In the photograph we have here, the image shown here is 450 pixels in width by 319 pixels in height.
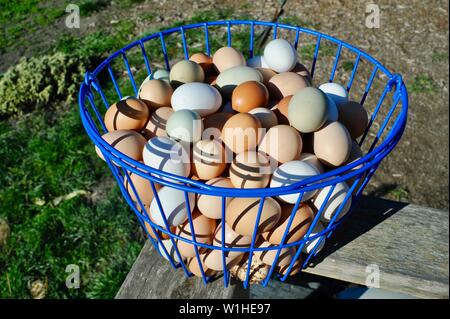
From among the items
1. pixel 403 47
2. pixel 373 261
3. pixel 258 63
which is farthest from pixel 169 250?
pixel 403 47

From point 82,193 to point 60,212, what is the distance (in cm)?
13

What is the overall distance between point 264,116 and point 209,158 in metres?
0.19

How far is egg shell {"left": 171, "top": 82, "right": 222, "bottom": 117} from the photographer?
104 centimetres

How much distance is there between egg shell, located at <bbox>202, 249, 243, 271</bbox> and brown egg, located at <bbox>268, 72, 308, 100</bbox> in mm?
438

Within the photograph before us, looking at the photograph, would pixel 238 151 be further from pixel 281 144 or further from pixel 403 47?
pixel 403 47

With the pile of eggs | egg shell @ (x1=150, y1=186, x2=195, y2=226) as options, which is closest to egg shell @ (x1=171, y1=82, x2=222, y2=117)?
the pile of eggs

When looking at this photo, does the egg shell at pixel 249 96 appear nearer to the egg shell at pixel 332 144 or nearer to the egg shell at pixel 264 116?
the egg shell at pixel 264 116

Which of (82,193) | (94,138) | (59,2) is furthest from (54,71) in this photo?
(94,138)

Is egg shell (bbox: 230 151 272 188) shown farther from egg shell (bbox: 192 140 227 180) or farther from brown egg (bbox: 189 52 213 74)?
brown egg (bbox: 189 52 213 74)

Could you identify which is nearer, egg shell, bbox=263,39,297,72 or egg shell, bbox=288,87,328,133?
egg shell, bbox=288,87,328,133

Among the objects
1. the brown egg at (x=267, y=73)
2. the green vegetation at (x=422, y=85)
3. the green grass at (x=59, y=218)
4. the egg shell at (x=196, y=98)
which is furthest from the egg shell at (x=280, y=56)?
the green vegetation at (x=422, y=85)

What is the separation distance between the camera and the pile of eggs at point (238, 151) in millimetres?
921

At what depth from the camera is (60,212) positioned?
Answer: 5.92 ft

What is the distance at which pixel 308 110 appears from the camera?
3.14 feet
